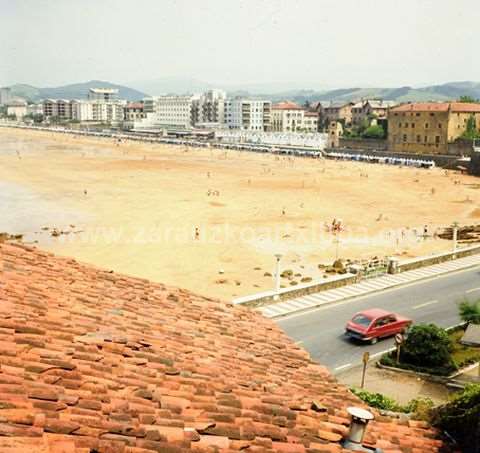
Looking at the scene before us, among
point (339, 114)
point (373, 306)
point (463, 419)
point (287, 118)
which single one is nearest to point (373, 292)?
point (373, 306)

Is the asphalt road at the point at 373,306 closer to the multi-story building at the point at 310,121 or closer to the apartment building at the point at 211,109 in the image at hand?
the multi-story building at the point at 310,121

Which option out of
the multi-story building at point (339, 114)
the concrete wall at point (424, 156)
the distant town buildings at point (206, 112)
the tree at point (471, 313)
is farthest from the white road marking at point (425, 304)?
the distant town buildings at point (206, 112)

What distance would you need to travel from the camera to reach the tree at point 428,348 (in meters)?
13.8

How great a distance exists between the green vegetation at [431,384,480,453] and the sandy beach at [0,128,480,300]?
17.8m

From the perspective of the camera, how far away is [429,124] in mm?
90375

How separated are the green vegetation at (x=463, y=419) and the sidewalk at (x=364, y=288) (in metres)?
10.8

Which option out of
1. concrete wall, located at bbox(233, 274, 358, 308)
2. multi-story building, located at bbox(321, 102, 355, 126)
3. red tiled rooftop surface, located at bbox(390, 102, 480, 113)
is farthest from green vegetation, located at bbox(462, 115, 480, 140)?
concrete wall, located at bbox(233, 274, 358, 308)

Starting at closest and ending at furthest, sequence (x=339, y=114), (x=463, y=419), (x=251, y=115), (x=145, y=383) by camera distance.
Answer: (x=145, y=383)
(x=463, y=419)
(x=339, y=114)
(x=251, y=115)

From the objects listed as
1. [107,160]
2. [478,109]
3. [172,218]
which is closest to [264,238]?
[172,218]

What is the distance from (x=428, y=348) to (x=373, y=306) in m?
4.97

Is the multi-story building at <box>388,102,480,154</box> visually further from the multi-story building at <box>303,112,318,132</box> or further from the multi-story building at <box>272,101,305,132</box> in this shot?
the multi-story building at <box>272,101,305,132</box>

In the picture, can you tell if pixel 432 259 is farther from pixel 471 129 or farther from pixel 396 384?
pixel 471 129

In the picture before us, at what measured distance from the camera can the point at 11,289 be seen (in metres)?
5.47

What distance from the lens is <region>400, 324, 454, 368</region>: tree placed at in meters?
13.8
